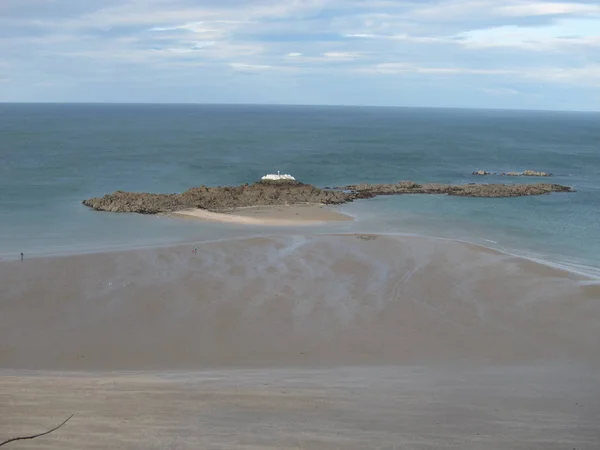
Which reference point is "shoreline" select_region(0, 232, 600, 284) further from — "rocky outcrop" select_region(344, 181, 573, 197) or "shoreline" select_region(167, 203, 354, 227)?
"rocky outcrop" select_region(344, 181, 573, 197)

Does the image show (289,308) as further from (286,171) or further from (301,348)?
(286,171)

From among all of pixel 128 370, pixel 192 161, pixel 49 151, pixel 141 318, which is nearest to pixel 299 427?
pixel 128 370

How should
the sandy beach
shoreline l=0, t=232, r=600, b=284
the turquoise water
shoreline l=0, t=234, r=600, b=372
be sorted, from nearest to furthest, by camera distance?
the sandy beach → shoreline l=0, t=234, r=600, b=372 → shoreline l=0, t=232, r=600, b=284 → the turquoise water

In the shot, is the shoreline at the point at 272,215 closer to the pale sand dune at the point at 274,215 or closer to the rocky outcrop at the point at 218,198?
the pale sand dune at the point at 274,215

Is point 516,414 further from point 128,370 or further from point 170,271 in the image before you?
point 170,271

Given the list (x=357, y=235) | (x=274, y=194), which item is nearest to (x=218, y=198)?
(x=274, y=194)

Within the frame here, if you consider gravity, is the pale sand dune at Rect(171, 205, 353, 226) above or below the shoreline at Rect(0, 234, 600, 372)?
above

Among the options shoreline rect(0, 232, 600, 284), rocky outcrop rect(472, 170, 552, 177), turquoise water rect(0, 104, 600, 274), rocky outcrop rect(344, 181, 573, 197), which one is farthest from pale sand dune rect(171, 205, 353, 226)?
rocky outcrop rect(472, 170, 552, 177)
